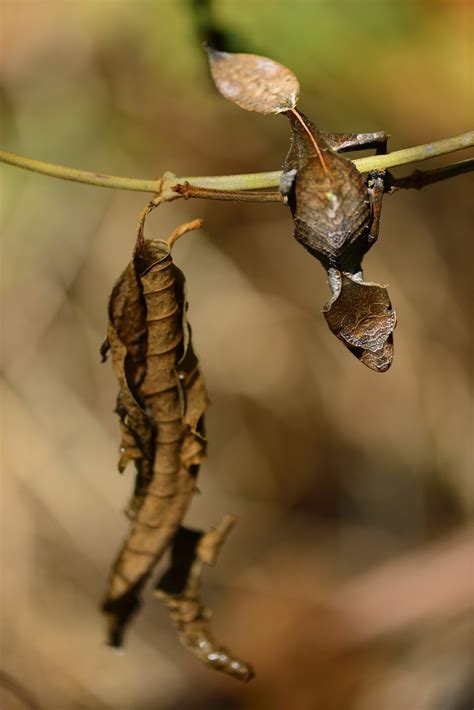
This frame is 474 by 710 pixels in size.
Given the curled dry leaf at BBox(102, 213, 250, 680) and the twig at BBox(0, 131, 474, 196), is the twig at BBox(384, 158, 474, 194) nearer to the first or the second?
the twig at BBox(0, 131, 474, 196)

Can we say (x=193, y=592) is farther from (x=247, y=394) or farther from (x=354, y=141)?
(x=247, y=394)

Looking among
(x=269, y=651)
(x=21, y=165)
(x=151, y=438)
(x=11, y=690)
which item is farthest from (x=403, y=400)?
(x=21, y=165)

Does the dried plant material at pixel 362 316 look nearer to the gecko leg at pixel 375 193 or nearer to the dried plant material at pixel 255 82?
the gecko leg at pixel 375 193

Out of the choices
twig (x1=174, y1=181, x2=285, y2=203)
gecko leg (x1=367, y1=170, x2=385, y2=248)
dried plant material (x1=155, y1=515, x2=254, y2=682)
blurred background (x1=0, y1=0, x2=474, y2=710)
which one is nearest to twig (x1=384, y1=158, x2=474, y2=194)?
gecko leg (x1=367, y1=170, x2=385, y2=248)

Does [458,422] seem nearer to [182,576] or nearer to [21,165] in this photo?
[182,576]

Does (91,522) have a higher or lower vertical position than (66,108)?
lower

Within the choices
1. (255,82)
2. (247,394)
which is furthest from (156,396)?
(247,394)
